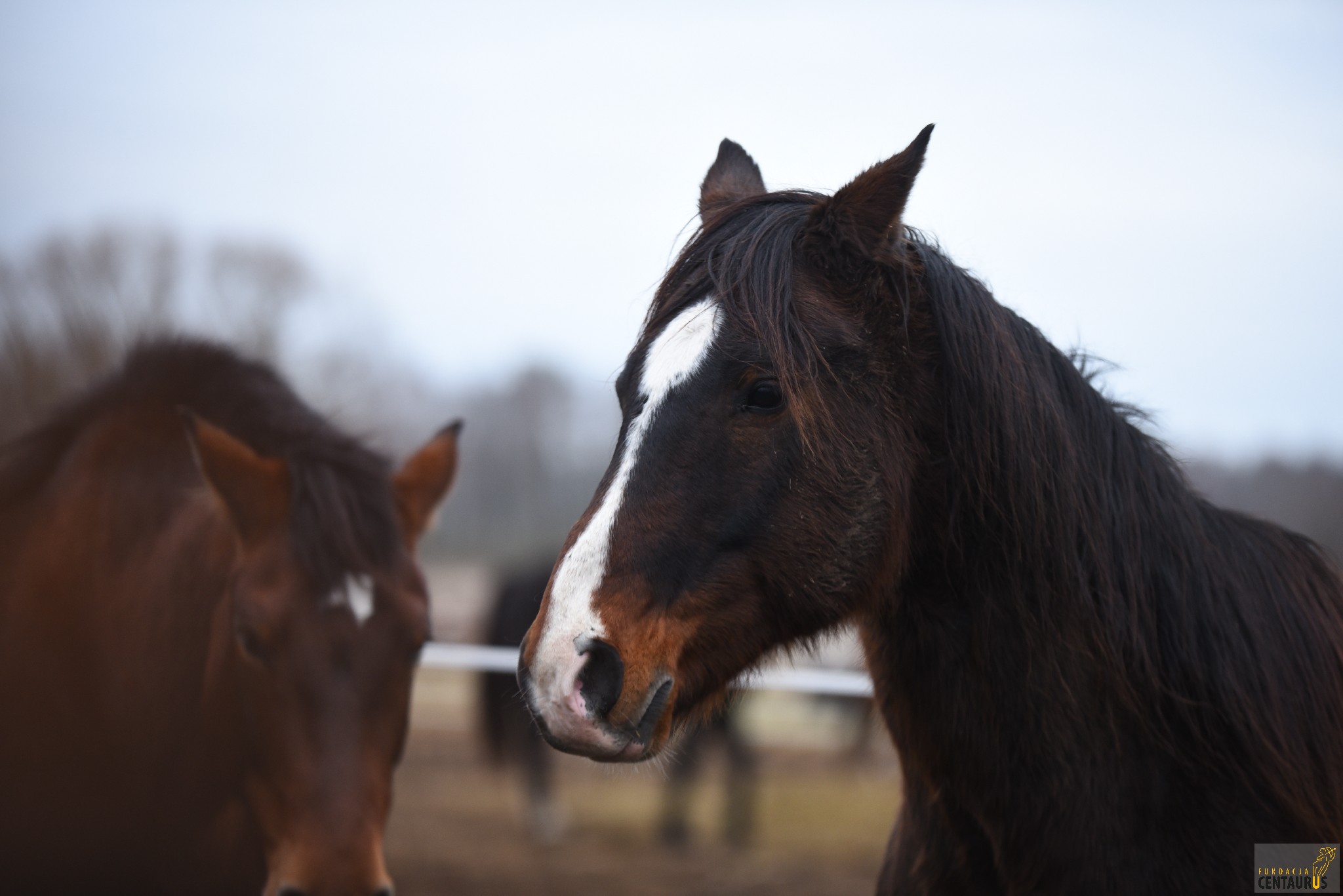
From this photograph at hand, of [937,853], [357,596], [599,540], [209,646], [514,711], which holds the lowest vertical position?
[514,711]

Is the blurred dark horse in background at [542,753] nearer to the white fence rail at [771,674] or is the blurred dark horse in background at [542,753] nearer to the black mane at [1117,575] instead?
the white fence rail at [771,674]

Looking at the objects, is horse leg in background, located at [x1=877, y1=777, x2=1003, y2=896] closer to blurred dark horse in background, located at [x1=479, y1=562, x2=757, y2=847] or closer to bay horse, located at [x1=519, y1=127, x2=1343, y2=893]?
bay horse, located at [x1=519, y1=127, x2=1343, y2=893]

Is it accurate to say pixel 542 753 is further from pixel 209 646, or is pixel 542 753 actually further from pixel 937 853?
pixel 937 853

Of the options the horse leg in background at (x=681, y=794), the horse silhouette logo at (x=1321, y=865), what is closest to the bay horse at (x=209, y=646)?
the horse silhouette logo at (x=1321, y=865)

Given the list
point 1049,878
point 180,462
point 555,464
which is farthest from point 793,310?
point 555,464

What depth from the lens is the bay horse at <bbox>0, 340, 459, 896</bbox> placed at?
2363mm

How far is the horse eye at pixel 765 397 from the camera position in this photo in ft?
6.01

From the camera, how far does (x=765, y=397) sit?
1.84m

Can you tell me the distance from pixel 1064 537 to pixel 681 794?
7.25 m

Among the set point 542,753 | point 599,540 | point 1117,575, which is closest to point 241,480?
point 599,540

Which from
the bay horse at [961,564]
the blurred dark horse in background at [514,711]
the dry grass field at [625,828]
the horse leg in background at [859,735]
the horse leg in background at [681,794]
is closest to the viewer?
the bay horse at [961,564]

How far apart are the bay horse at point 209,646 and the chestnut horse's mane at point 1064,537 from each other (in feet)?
3.96

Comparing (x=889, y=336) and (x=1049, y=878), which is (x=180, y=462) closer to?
(x=889, y=336)

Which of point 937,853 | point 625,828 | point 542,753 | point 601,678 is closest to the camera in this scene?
point 601,678
